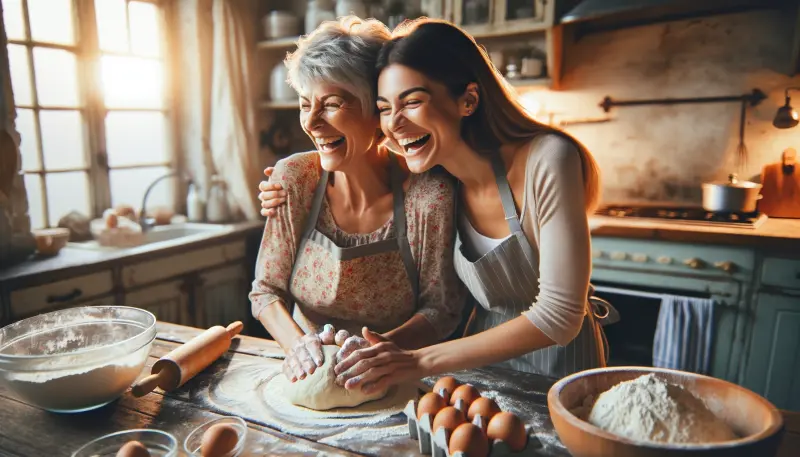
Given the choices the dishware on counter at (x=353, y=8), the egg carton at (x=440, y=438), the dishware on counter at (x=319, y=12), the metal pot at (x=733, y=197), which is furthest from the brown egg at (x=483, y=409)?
the dishware on counter at (x=319, y=12)

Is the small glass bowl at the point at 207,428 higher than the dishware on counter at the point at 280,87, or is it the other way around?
the dishware on counter at the point at 280,87

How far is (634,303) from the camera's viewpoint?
A: 250cm

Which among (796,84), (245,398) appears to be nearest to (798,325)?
(796,84)

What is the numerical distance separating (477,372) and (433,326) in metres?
0.23

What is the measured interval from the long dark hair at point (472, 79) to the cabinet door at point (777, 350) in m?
1.45

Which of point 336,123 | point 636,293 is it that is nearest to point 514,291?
point 336,123

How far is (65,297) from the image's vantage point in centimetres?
219

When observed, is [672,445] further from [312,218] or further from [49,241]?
[49,241]

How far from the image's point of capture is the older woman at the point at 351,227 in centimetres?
129

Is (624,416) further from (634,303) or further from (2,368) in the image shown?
(634,303)

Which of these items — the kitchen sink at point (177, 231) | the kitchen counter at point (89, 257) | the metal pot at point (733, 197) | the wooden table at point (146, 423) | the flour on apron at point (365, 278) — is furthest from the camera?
the kitchen sink at point (177, 231)

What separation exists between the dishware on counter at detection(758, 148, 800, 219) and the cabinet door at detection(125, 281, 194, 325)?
288 centimetres

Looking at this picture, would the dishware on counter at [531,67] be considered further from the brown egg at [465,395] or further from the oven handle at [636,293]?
the brown egg at [465,395]

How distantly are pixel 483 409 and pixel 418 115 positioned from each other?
63 cm
